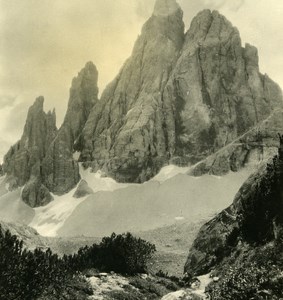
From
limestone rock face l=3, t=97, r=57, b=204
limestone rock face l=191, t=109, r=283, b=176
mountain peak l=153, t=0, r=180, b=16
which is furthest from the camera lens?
mountain peak l=153, t=0, r=180, b=16

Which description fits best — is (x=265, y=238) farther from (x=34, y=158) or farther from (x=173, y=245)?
(x=34, y=158)

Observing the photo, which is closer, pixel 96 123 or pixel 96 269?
pixel 96 269

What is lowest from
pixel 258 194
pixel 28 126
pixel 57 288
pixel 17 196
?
pixel 57 288

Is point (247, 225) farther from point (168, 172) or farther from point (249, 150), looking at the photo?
point (168, 172)

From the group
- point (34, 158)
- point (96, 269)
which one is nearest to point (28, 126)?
point (34, 158)

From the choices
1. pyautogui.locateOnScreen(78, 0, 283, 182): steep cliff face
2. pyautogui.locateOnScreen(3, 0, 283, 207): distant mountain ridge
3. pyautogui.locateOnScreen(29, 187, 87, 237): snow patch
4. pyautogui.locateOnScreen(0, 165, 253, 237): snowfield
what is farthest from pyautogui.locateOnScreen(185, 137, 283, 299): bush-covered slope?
pyautogui.locateOnScreen(78, 0, 283, 182): steep cliff face

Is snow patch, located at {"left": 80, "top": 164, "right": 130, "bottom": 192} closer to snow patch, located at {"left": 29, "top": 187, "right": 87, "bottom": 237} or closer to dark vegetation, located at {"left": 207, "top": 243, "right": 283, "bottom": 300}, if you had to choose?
snow patch, located at {"left": 29, "top": 187, "right": 87, "bottom": 237}

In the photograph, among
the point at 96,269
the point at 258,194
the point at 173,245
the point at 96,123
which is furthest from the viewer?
the point at 96,123
